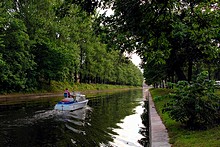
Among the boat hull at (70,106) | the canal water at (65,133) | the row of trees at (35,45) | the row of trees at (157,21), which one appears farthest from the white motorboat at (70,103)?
the row of trees at (157,21)

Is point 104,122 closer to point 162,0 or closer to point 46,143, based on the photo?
point 46,143

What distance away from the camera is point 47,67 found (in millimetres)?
46688

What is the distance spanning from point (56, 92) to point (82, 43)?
18.3 m

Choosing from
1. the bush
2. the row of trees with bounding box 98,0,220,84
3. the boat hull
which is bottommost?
the boat hull

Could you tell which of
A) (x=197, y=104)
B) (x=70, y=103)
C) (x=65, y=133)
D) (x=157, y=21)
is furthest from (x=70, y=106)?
(x=157, y=21)

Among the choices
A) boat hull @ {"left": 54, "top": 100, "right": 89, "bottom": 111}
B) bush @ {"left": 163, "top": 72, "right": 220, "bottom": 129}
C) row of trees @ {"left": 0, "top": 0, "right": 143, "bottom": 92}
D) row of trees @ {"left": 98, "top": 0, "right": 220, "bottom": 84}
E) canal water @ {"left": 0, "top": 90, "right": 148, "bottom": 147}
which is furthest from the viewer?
row of trees @ {"left": 0, "top": 0, "right": 143, "bottom": 92}

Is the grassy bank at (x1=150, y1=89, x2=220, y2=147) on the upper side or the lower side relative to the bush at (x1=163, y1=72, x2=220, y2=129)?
lower

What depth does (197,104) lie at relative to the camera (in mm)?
10883

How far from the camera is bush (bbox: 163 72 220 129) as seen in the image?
11.1 meters

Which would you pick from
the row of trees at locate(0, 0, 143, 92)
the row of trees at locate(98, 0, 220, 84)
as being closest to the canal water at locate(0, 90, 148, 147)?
the row of trees at locate(98, 0, 220, 84)

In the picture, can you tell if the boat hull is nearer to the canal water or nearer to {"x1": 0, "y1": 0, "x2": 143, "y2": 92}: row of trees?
the canal water

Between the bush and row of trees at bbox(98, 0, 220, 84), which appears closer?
row of trees at bbox(98, 0, 220, 84)

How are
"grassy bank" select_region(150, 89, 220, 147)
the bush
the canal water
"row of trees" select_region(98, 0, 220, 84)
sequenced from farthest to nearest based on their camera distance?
the canal water
the bush
"grassy bank" select_region(150, 89, 220, 147)
"row of trees" select_region(98, 0, 220, 84)

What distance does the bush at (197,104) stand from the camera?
11.1 meters
